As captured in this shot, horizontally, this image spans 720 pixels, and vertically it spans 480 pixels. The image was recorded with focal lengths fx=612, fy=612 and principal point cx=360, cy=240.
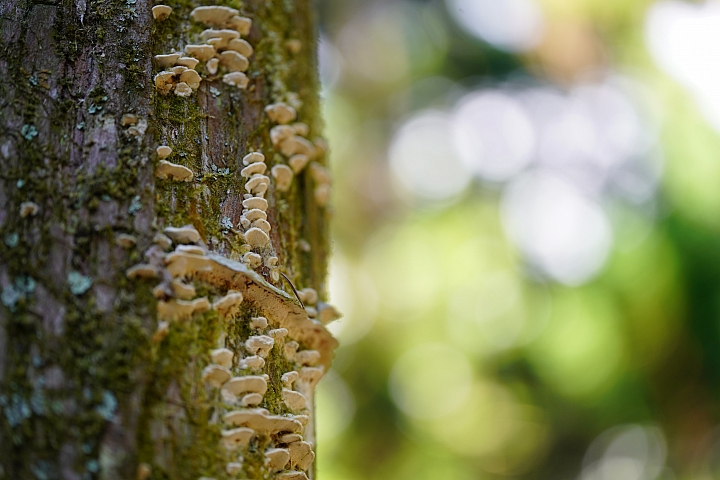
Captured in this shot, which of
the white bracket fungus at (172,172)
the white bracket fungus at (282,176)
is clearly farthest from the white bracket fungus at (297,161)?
the white bracket fungus at (172,172)

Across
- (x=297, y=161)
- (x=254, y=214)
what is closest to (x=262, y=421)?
(x=254, y=214)

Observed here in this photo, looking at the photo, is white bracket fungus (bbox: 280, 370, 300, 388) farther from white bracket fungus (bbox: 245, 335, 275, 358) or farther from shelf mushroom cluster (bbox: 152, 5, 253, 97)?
shelf mushroom cluster (bbox: 152, 5, 253, 97)

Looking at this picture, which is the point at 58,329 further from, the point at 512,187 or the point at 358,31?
the point at 358,31

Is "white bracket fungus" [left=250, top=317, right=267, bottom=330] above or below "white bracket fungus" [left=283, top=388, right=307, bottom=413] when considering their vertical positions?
above

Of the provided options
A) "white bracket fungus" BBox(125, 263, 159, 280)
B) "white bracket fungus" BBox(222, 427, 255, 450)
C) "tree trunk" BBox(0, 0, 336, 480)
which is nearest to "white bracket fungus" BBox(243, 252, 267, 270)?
"tree trunk" BBox(0, 0, 336, 480)

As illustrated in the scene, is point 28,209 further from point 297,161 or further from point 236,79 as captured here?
point 297,161
